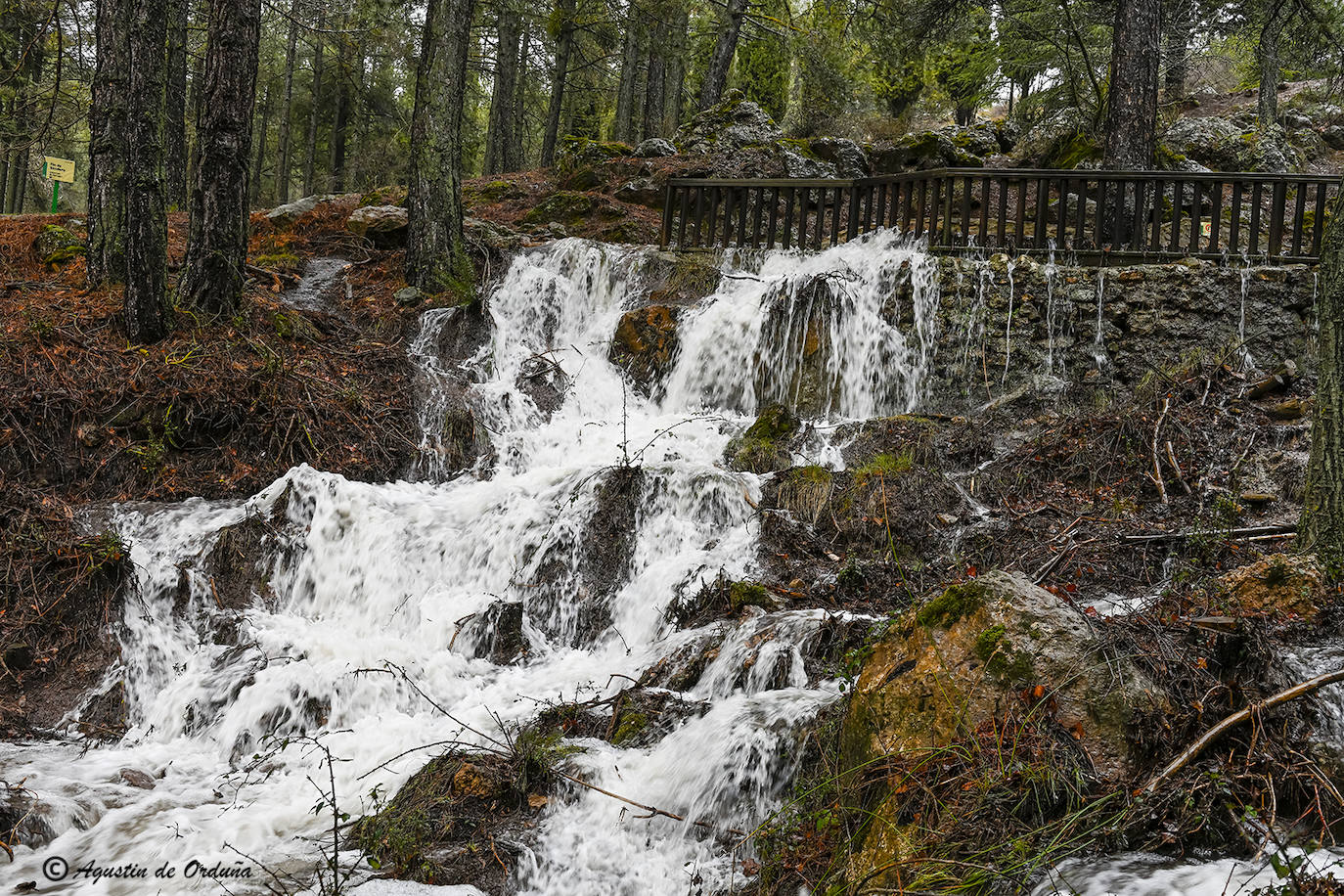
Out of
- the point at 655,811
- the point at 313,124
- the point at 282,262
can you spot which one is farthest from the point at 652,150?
the point at 655,811

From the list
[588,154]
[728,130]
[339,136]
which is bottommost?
[588,154]

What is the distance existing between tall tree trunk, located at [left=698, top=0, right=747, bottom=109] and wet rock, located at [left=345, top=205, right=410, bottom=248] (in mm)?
7981

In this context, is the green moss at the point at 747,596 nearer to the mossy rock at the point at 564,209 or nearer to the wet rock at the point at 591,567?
the wet rock at the point at 591,567

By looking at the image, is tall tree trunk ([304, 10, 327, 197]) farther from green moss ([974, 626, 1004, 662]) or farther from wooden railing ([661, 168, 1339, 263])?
green moss ([974, 626, 1004, 662])

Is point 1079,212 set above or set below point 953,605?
above

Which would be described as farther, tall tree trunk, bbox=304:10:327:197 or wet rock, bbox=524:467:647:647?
tall tree trunk, bbox=304:10:327:197

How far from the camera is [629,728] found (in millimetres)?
4473

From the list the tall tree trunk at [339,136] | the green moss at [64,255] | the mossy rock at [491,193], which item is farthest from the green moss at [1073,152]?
the tall tree trunk at [339,136]

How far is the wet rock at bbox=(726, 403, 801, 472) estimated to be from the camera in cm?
742

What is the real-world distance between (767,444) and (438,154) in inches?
224

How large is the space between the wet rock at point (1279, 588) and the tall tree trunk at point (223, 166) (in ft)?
28.0

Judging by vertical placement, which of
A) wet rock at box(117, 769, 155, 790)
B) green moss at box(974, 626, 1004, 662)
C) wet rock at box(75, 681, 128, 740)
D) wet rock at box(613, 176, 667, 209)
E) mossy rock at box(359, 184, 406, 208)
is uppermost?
wet rock at box(613, 176, 667, 209)

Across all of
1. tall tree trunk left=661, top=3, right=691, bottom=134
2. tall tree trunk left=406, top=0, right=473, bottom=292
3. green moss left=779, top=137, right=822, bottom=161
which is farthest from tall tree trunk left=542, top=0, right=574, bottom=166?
tall tree trunk left=406, top=0, right=473, bottom=292

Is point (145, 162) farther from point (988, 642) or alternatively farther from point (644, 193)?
point (644, 193)
